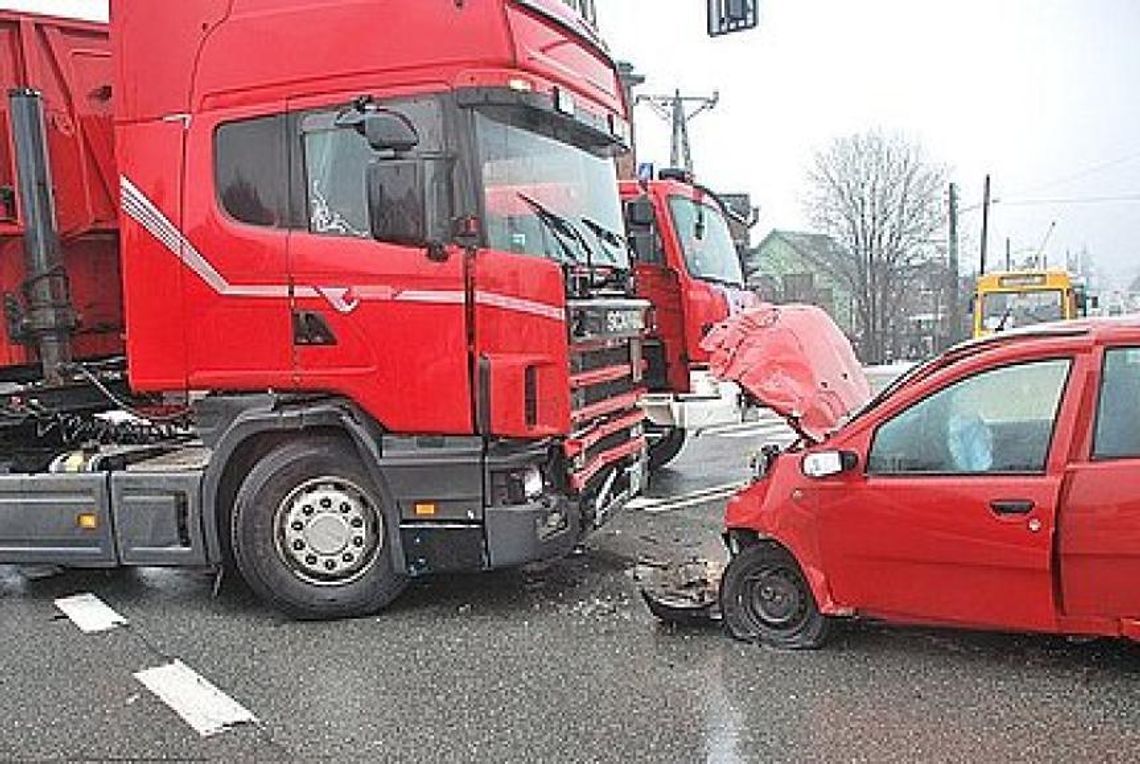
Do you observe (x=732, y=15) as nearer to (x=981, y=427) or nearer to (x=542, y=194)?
(x=542, y=194)

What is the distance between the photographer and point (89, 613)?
6.75 meters

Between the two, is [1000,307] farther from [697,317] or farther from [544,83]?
[544,83]

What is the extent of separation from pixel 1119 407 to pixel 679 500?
5545 millimetres

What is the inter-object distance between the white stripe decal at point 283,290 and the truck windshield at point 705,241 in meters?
4.73

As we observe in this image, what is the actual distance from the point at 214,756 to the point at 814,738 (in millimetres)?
2359

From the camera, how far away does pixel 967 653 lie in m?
5.27

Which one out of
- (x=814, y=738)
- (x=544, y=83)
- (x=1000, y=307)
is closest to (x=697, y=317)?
(x=544, y=83)

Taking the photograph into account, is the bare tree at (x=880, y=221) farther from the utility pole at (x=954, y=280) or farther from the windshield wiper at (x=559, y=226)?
the windshield wiper at (x=559, y=226)

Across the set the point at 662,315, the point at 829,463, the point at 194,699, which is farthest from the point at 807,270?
the point at 194,699

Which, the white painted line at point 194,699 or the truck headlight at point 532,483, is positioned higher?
the truck headlight at point 532,483

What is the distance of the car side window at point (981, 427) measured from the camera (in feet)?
15.7

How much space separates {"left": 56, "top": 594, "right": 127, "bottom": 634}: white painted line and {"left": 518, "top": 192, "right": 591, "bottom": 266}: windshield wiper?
10.9 feet

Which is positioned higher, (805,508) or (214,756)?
(805,508)

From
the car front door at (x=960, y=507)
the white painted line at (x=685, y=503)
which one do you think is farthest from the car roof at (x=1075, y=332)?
the white painted line at (x=685, y=503)
